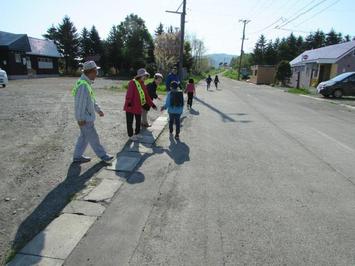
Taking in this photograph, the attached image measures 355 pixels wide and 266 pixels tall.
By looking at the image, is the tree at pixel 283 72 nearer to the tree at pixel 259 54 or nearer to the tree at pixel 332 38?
the tree at pixel 259 54

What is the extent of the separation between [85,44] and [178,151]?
59.4 m

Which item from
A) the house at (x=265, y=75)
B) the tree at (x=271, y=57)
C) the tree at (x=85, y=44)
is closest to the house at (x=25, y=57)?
the tree at (x=85, y=44)

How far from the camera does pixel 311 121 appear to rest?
1259 cm

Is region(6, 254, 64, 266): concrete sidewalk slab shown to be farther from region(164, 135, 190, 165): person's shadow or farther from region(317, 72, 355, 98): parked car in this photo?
region(317, 72, 355, 98): parked car

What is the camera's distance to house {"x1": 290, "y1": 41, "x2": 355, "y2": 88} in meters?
34.2

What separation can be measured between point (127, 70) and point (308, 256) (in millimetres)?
61829

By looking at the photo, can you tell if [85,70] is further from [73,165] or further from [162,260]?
[162,260]

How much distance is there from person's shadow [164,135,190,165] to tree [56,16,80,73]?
56.2 metres

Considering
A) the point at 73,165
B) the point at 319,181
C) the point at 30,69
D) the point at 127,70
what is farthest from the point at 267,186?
the point at 127,70

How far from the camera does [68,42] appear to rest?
58312 millimetres

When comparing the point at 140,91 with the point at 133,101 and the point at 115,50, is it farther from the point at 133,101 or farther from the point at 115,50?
the point at 115,50

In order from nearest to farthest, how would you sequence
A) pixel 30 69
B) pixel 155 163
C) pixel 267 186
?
pixel 267 186 < pixel 155 163 < pixel 30 69

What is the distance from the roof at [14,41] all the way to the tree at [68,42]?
21059mm

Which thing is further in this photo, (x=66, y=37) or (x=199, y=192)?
(x=66, y=37)
